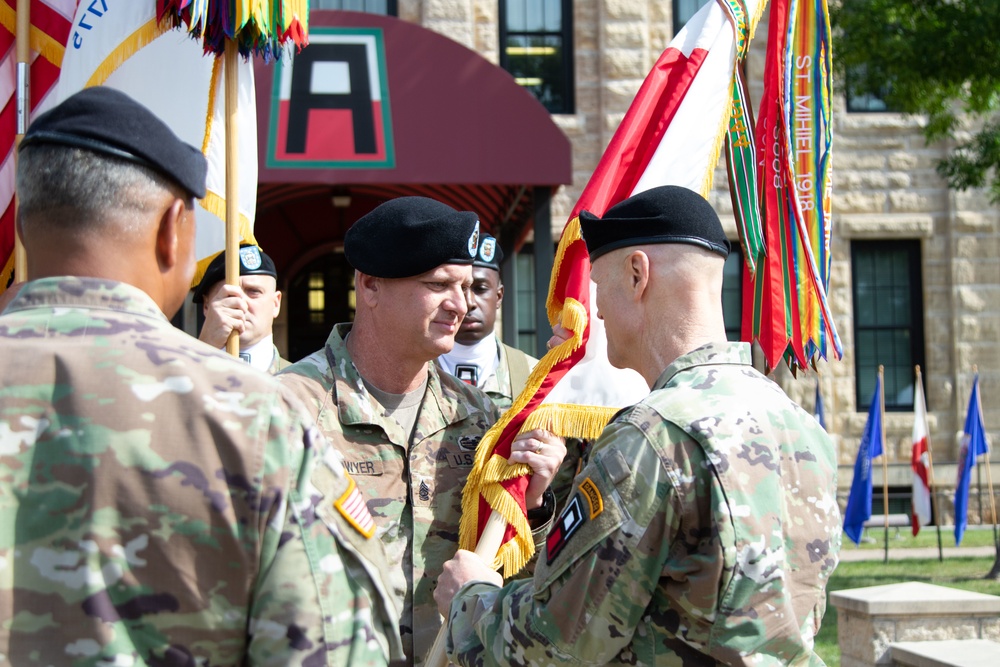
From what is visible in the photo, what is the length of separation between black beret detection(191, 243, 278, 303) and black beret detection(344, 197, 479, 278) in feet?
4.27

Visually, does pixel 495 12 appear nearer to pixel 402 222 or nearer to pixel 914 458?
pixel 914 458

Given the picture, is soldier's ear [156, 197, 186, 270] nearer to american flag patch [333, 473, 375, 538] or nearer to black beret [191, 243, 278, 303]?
american flag patch [333, 473, 375, 538]

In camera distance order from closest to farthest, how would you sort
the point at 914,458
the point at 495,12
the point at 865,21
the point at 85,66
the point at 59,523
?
the point at 59,523 < the point at 85,66 < the point at 865,21 < the point at 914,458 < the point at 495,12

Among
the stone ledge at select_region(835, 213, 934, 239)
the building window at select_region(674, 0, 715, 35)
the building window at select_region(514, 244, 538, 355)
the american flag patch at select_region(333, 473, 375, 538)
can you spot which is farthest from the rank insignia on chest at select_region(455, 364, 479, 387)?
the stone ledge at select_region(835, 213, 934, 239)

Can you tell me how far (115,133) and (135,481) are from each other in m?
0.53

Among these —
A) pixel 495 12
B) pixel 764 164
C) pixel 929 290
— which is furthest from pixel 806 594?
pixel 929 290

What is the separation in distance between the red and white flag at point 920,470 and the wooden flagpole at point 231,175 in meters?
8.83

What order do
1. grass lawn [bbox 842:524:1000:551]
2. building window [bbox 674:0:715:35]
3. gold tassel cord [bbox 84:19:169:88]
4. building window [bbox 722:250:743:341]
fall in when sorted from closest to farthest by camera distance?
gold tassel cord [bbox 84:19:169:88]
grass lawn [bbox 842:524:1000:551]
building window [bbox 674:0:715:35]
building window [bbox 722:250:743:341]

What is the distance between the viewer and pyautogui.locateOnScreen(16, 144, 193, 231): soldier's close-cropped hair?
5.59ft

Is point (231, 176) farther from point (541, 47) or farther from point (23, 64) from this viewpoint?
point (541, 47)

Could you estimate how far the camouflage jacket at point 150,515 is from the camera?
1603mm

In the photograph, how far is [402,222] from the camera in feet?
10.4

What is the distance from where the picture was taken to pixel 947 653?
4.81m

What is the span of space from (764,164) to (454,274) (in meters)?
1.89
